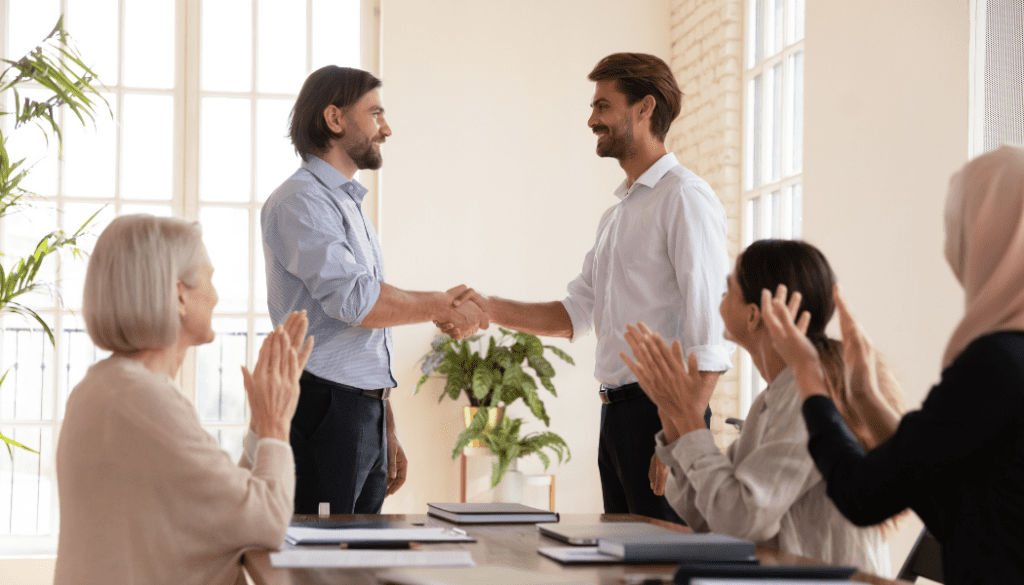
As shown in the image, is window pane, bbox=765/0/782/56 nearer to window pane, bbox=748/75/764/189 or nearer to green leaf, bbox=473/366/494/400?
window pane, bbox=748/75/764/189

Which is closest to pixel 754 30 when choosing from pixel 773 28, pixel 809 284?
pixel 773 28

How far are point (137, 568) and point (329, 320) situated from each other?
3.98ft

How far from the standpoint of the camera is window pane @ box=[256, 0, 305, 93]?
219 inches

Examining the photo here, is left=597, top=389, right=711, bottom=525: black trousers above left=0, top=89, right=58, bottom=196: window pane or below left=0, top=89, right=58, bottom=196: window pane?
below

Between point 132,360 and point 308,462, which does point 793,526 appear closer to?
point 132,360

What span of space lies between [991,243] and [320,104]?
2126 mm

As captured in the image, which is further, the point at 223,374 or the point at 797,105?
the point at 223,374

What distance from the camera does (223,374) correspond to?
5.46 m

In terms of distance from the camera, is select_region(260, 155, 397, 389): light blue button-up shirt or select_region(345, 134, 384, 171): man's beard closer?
select_region(260, 155, 397, 389): light blue button-up shirt

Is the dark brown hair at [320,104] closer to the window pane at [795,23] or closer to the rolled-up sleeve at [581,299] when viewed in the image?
the rolled-up sleeve at [581,299]

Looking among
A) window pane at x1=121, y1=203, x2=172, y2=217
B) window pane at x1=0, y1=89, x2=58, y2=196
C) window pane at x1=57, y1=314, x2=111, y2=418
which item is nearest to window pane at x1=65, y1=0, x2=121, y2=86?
window pane at x1=0, y1=89, x2=58, y2=196

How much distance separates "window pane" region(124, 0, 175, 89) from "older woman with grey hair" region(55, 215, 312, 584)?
13.7ft

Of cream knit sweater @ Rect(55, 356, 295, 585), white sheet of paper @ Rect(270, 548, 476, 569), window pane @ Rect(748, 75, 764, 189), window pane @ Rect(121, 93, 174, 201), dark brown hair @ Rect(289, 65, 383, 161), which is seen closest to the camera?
white sheet of paper @ Rect(270, 548, 476, 569)

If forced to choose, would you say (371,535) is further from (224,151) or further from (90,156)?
(90,156)
